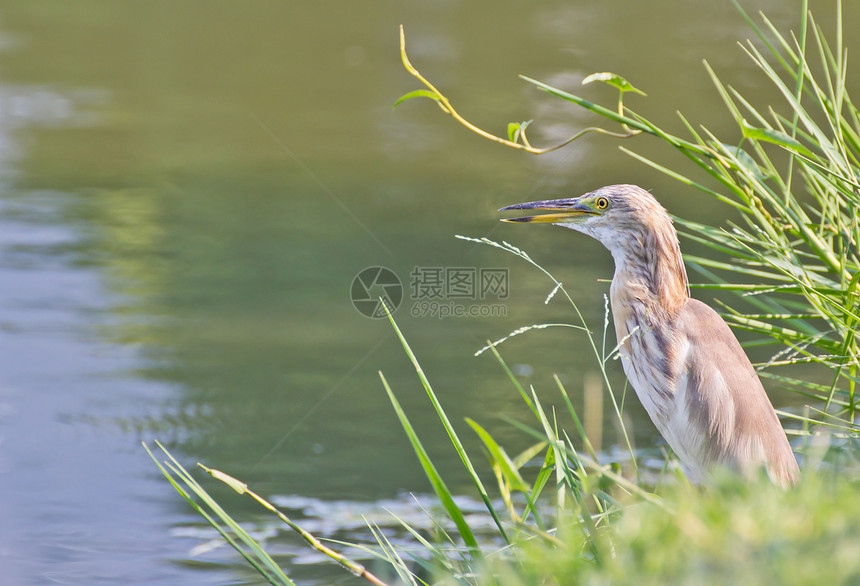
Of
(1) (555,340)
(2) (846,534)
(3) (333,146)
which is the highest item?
(2) (846,534)

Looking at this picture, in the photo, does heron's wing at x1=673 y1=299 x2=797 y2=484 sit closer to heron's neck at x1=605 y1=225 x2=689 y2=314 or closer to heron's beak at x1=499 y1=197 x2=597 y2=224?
heron's neck at x1=605 y1=225 x2=689 y2=314

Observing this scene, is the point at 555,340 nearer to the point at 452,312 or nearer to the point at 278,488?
the point at 452,312

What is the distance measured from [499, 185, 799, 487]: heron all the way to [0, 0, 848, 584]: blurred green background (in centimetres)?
154

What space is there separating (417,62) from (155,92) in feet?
7.83

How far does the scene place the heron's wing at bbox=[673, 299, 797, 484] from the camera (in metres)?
2.20

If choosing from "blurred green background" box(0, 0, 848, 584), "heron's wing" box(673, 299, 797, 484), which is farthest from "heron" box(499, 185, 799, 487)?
"blurred green background" box(0, 0, 848, 584)

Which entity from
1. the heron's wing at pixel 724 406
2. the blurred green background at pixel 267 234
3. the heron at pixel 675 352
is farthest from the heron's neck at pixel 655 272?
the blurred green background at pixel 267 234

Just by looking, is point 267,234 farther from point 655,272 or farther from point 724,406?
point 724,406

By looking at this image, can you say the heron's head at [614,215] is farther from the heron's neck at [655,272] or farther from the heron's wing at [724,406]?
the heron's wing at [724,406]

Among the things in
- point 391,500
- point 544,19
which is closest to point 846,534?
point 391,500

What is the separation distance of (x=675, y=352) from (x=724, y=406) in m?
0.17

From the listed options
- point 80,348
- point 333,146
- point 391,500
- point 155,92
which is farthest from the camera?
point 155,92

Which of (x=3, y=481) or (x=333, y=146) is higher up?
(x=333, y=146)

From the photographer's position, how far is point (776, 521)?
0.93 m
